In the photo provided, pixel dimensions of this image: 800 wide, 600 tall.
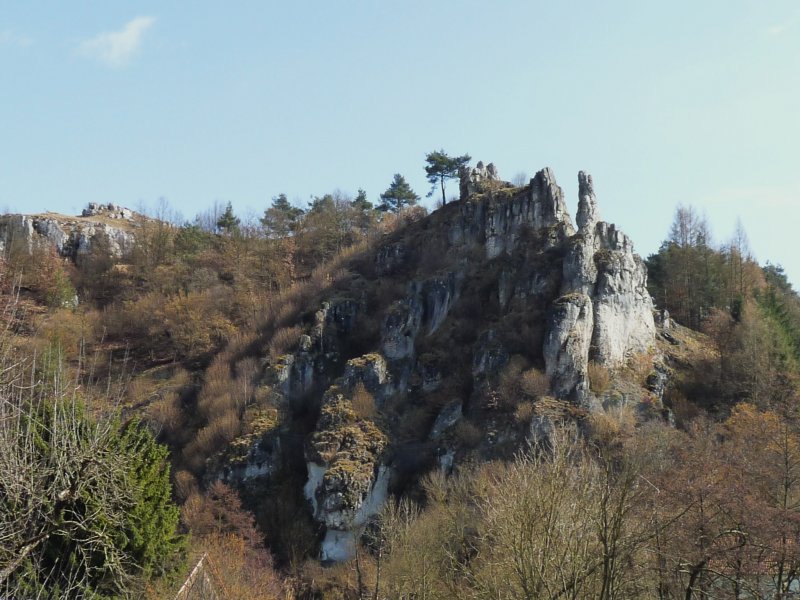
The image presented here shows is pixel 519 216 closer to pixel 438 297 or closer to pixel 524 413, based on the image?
pixel 438 297

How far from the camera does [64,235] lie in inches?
2783

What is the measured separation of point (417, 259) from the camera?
2048 inches

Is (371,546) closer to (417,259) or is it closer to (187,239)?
(417,259)

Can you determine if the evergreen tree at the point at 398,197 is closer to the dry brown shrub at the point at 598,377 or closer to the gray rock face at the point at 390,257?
the gray rock face at the point at 390,257

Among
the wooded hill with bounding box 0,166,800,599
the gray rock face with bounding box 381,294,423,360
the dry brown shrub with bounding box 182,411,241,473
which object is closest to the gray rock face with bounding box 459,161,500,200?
the wooded hill with bounding box 0,166,800,599

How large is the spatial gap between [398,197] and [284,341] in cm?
3052

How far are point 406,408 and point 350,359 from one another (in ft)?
18.2

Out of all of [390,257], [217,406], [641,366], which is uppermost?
[390,257]

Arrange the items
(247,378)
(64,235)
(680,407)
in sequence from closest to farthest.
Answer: (680,407) < (247,378) < (64,235)

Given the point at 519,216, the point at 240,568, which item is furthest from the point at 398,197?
the point at 240,568

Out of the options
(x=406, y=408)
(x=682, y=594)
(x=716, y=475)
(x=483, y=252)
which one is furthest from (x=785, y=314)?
(x=682, y=594)

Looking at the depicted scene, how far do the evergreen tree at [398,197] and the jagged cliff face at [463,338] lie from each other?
2260 cm

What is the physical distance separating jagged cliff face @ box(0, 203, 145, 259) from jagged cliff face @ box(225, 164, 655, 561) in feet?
99.4

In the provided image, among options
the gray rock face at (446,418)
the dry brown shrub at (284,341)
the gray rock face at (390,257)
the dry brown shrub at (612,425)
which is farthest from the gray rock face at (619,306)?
the dry brown shrub at (284,341)
